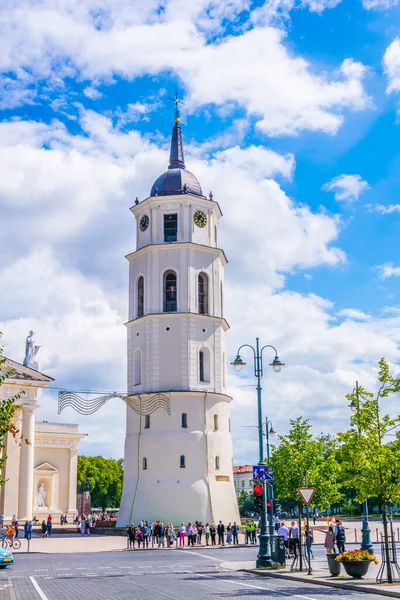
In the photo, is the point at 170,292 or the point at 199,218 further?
the point at 199,218

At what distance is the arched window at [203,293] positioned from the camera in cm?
5988

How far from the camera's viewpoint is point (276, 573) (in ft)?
89.6

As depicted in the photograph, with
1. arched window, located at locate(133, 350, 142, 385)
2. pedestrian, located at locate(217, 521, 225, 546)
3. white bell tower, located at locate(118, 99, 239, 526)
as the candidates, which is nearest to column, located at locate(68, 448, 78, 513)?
white bell tower, located at locate(118, 99, 239, 526)

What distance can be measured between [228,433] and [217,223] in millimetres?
18186

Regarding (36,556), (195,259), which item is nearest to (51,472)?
(195,259)

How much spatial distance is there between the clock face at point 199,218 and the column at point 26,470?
1969 centimetres

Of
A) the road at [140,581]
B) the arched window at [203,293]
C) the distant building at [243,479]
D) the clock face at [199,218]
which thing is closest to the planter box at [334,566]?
the road at [140,581]

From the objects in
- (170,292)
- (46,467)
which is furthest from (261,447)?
(46,467)

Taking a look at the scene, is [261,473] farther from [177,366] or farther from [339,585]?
[177,366]

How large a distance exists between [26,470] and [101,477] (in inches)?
2240

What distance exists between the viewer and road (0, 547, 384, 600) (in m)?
20.2

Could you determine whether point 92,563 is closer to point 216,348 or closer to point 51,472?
point 216,348

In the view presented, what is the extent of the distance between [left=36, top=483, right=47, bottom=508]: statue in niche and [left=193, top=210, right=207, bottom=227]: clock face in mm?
32783

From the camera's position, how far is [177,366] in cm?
5709
